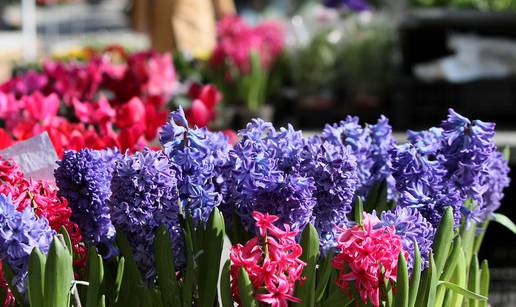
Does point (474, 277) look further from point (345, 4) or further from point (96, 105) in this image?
point (345, 4)

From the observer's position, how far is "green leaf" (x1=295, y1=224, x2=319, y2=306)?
50.6 inches

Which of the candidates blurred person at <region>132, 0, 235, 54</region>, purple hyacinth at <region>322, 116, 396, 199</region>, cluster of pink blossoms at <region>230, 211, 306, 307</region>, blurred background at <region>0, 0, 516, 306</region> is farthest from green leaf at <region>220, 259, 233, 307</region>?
blurred person at <region>132, 0, 235, 54</region>

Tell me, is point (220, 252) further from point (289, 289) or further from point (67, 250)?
point (67, 250)

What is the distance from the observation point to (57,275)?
1.20m

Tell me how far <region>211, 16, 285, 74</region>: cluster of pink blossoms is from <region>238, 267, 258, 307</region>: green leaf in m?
4.02

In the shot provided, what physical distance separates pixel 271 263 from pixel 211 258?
0.44 feet

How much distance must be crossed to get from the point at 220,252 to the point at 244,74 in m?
3.93

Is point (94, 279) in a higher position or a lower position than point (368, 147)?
lower

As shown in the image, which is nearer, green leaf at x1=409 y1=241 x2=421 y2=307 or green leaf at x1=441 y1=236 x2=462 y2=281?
green leaf at x1=409 y1=241 x2=421 y2=307

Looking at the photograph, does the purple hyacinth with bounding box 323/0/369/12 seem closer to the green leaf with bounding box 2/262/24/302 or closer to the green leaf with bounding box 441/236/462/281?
the green leaf with bounding box 441/236/462/281

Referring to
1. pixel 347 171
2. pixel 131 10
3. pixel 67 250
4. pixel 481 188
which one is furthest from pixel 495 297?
pixel 131 10

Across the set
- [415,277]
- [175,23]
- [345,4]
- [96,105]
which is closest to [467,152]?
[415,277]

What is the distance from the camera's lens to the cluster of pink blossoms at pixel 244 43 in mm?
5215

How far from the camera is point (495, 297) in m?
3.37
